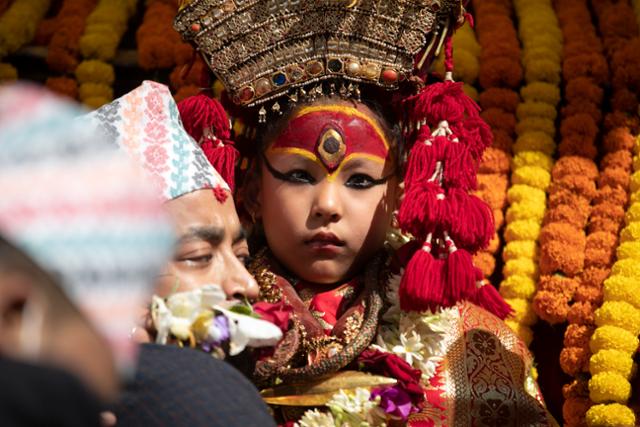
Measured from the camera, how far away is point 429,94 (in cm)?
341

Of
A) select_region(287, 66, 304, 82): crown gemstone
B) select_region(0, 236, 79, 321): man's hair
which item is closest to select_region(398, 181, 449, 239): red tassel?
select_region(287, 66, 304, 82): crown gemstone

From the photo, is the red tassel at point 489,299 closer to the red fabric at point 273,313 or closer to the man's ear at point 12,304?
the red fabric at point 273,313

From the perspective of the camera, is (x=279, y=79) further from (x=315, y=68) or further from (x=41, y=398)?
(x=41, y=398)

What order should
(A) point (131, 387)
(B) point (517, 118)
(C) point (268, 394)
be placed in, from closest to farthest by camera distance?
(A) point (131, 387)
(C) point (268, 394)
(B) point (517, 118)

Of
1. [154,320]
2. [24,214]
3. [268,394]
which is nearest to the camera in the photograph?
[24,214]

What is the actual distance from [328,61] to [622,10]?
164 cm

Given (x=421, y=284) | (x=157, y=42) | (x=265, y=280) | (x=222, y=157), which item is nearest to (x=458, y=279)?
(x=421, y=284)

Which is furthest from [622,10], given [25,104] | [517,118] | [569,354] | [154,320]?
[25,104]

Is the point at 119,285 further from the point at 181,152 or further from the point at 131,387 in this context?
the point at 181,152

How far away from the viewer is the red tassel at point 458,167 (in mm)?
3342

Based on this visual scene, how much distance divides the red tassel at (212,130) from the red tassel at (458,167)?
59 cm

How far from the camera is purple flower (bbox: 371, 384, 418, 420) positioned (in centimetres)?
310

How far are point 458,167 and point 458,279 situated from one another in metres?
0.32

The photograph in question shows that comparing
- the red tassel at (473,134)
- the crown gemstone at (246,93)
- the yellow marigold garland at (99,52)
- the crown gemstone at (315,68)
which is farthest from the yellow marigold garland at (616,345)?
the yellow marigold garland at (99,52)
